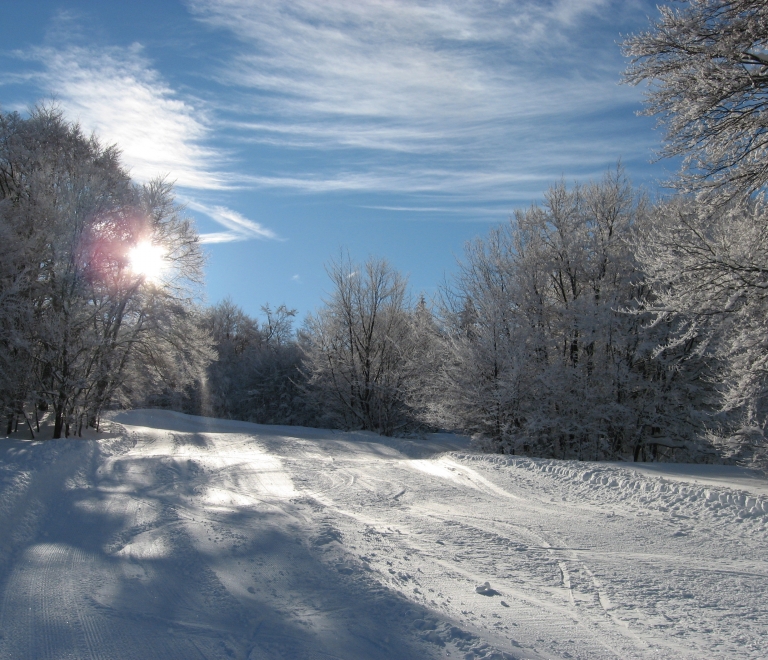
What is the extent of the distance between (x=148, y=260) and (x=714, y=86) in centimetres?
1692

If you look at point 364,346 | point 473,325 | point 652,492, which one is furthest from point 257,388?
point 652,492

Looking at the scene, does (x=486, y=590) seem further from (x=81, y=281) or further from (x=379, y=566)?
(x=81, y=281)

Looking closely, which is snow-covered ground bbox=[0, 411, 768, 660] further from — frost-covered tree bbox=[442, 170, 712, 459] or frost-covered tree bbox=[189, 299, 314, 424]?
frost-covered tree bbox=[189, 299, 314, 424]

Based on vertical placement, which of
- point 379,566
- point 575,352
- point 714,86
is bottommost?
point 379,566

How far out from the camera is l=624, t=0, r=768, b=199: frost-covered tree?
791 cm

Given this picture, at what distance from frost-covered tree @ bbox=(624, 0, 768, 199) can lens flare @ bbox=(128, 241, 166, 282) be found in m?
15.4

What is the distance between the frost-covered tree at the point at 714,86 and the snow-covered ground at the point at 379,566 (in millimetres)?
5230

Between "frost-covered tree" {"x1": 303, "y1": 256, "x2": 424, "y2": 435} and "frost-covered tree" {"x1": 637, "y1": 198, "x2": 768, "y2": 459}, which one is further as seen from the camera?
"frost-covered tree" {"x1": 303, "y1": 256, "x2": 424, "y2": 435}

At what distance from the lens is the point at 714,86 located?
7.93 meters

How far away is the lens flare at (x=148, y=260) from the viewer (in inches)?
710

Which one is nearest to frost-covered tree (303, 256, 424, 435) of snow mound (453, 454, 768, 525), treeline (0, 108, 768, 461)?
treeline (0, 108, 768, 461)

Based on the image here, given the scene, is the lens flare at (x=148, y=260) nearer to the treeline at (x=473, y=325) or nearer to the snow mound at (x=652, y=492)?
the treeline at (x=473, y=325)

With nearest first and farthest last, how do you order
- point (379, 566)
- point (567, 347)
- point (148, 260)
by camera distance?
point (379, 566) < point (148, 260) < point (567, 347)

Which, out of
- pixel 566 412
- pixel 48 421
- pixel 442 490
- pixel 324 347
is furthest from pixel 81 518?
pixel 324 347
